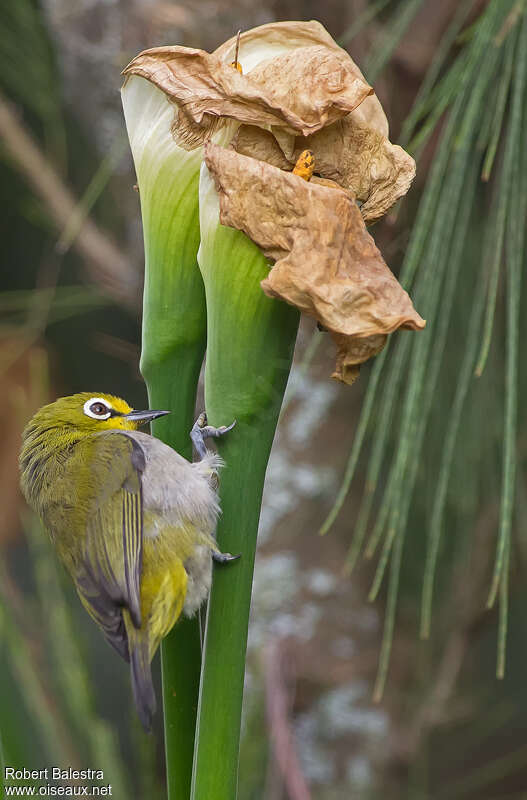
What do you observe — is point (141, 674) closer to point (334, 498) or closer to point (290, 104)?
point (290, 104)

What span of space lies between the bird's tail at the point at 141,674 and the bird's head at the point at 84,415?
229 mm

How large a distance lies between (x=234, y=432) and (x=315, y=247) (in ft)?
0.33

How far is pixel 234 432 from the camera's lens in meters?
0.48

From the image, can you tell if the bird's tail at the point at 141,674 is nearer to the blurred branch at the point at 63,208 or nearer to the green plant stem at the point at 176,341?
the green plant stem at the point at 176,341

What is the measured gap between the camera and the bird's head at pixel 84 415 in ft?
2.95

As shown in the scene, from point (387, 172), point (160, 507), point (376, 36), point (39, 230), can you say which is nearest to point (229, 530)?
point (387, 172)

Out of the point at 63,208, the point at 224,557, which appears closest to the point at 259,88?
the point at 224,557

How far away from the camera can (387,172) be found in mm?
497

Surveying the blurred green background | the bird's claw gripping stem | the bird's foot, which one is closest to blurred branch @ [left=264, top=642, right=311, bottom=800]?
the blurred green background

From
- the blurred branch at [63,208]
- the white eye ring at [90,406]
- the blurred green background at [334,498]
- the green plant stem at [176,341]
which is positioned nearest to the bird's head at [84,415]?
the white eye ring at [90,406]

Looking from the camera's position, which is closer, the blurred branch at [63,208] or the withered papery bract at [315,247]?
the withered papery bract at [315,247]

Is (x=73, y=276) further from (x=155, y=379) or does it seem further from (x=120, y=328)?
(x=155, y=379)

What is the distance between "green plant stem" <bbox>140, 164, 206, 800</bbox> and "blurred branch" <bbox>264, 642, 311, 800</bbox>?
0.55 metres

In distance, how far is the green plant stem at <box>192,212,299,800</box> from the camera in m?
0.46
